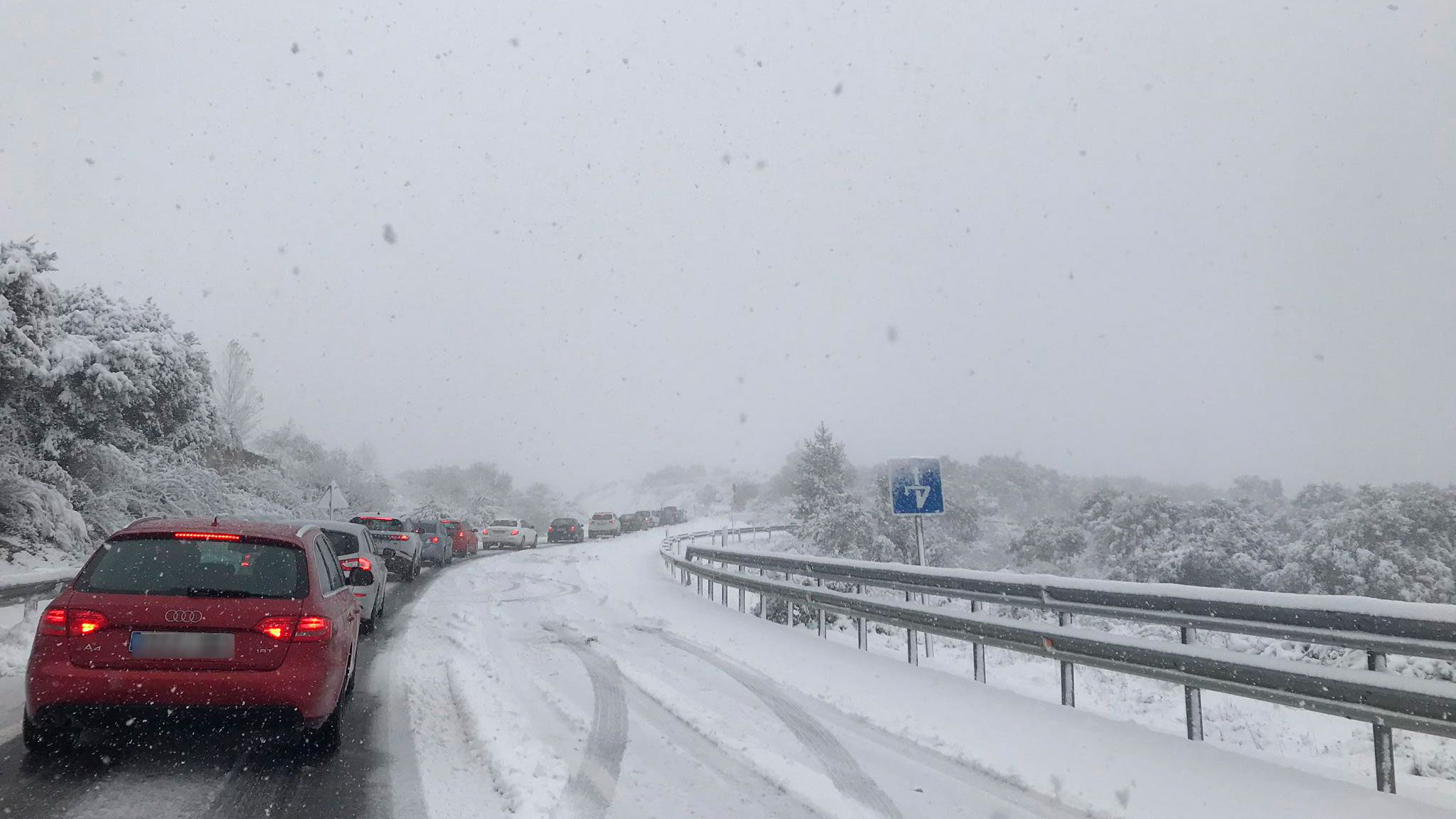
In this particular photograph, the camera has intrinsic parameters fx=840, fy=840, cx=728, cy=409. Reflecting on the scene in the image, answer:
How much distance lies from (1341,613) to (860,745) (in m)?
3.00

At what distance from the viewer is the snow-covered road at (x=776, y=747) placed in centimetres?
455

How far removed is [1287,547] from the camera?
33.8 m

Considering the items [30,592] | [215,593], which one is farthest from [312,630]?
[30,592]

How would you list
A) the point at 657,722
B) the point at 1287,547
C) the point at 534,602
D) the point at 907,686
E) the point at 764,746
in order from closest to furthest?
the point at 764,746, the point at 657,722, the point at 907,686, the point at 534,602, the point at 1287,547

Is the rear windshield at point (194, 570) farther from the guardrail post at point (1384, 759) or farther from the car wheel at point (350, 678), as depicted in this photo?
the guardrail post at point (1384, 759)

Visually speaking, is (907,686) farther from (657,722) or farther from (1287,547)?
(1287,547)

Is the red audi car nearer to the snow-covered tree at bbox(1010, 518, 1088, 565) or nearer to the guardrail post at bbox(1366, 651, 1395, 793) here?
the guardrail post at bbox(1366, 651, 1395, 793)

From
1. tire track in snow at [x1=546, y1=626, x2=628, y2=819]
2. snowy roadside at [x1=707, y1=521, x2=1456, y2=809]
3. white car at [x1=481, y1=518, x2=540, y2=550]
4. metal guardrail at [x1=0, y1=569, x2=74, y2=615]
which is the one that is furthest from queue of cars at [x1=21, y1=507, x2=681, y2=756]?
white car at [x1=481, y1=518, x2=540, y2=550]

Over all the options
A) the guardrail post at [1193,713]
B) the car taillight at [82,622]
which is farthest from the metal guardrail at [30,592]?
the guardrail post at [1193,713]

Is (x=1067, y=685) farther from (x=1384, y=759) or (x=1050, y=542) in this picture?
(x=1050, y=542)

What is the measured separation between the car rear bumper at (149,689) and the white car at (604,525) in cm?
4611

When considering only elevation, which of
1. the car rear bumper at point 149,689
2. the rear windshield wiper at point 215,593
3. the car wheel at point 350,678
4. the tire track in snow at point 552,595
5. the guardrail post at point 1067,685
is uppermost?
the rear windshield wiper at point 215,593

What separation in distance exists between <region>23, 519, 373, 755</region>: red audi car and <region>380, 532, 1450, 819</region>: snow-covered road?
0.93 metres

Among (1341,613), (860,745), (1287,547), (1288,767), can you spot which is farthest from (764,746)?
(1287,547)
